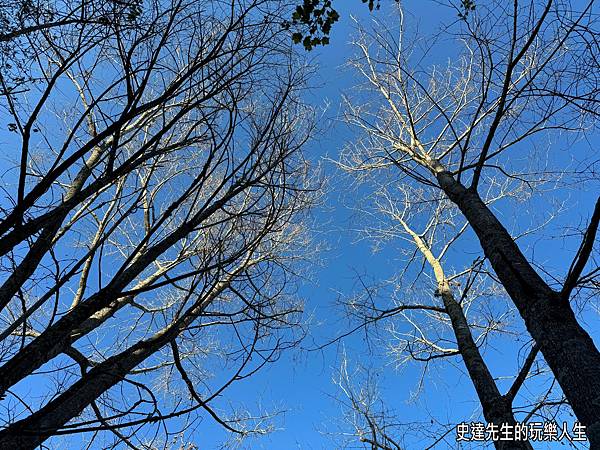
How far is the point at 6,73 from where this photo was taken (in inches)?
92.9

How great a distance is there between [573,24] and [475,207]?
3.85 ft

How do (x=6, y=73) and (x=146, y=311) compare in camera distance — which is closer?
(x=6, y=73)

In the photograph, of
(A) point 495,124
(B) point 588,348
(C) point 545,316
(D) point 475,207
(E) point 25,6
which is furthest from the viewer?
(D) point 475,207

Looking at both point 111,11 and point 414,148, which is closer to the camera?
point 111,11

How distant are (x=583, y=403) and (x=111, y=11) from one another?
2734 millimetres

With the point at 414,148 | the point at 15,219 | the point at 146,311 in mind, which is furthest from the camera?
the point at 146,311

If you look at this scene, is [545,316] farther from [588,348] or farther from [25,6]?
[25,6]

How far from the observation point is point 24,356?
4.94 ft

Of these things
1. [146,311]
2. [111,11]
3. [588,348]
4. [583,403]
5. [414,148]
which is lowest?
[583,403]

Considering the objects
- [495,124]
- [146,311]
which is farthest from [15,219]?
[146,311]

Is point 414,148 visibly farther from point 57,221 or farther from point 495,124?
point 57,221

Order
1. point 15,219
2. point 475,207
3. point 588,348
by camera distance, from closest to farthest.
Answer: point 15,219
point 588,348
point 475,207

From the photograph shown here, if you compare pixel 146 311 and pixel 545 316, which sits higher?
pixel 146 311

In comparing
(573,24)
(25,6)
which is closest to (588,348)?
(573,24)
